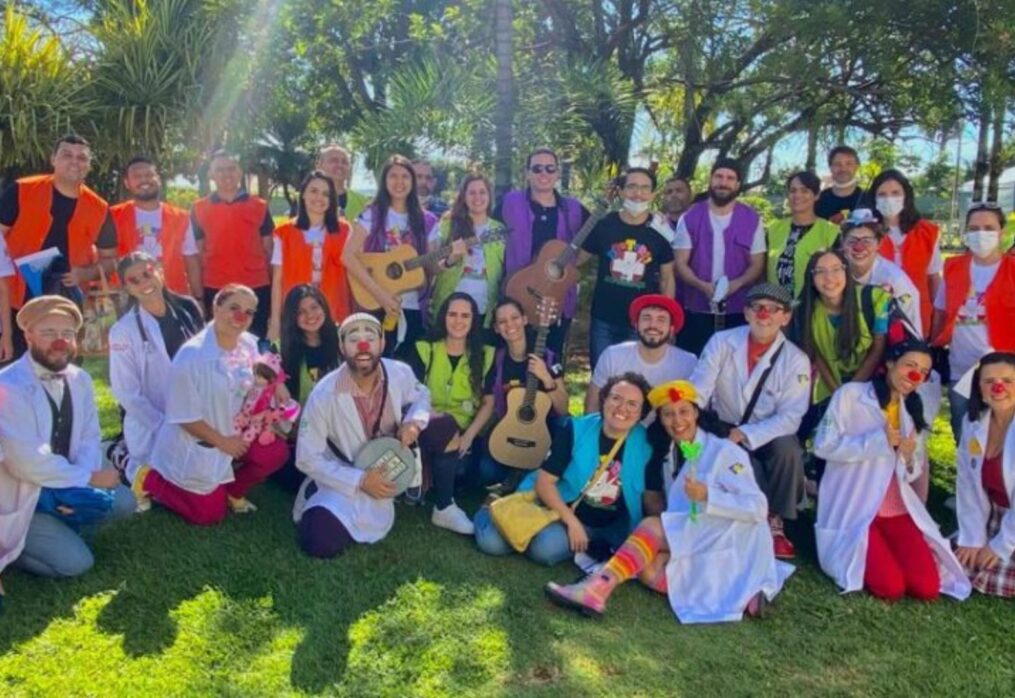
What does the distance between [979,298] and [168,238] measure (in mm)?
5319

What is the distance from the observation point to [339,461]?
180 inches

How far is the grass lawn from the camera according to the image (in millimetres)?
3373

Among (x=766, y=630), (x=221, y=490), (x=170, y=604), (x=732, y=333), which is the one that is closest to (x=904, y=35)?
(x=732, y=333)

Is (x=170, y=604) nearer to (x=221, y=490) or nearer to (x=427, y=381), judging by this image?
(x=221, y=490)

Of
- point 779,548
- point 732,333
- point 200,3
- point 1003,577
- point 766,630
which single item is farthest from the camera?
point 200,3

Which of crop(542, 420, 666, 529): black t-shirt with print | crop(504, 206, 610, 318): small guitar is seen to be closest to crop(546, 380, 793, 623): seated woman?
crop(542, 420, 666, 529): black t-shirt with print

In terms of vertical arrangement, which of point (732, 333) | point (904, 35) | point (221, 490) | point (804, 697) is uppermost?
point (904, 35)

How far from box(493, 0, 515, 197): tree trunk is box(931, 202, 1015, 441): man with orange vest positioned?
12.0 feet

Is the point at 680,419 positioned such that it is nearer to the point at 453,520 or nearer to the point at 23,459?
the point at 453,520

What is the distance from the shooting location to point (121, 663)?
3430 millimetres

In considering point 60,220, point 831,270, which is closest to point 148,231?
point 60,220

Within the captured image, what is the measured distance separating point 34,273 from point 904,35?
670 cm

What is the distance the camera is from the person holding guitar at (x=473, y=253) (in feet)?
18.7

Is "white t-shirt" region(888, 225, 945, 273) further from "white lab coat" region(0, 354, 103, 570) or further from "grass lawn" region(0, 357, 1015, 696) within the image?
"white lab coat" region(0, 354, 103, 570)
